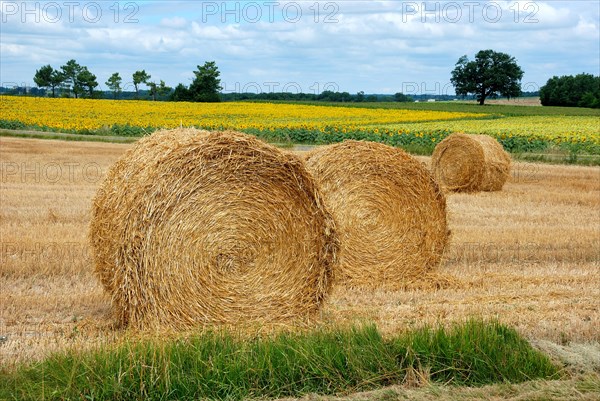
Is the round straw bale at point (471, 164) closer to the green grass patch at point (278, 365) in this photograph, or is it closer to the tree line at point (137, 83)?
the green grass patch at point (278, 365)

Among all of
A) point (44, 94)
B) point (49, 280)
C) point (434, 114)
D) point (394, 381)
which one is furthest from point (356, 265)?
point (44, 94)

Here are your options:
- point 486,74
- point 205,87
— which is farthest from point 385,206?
point 486,74

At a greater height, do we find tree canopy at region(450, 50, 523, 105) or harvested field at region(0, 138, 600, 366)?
tree canopy at region(450, 50, 523, 105)

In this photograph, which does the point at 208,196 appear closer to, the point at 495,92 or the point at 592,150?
the point at 592,150

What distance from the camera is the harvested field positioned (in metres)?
7.26

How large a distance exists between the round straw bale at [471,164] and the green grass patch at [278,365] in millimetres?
12407

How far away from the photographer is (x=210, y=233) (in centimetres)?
741

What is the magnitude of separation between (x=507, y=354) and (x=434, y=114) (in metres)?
45.0

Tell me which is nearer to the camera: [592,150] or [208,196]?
[208,196]

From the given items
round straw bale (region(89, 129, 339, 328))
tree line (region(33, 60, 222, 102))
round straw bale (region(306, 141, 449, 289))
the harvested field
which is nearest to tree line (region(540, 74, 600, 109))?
tree line (region(33, 60, 222, 102))

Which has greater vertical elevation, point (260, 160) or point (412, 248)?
point (260, 160)

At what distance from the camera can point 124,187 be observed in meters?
7.09

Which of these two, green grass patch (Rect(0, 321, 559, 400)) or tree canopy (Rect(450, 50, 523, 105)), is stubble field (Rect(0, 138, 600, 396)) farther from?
tree canopy (Rect(450, 50, 523, 105))

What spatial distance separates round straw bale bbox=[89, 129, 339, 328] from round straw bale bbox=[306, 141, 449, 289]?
218 cm
